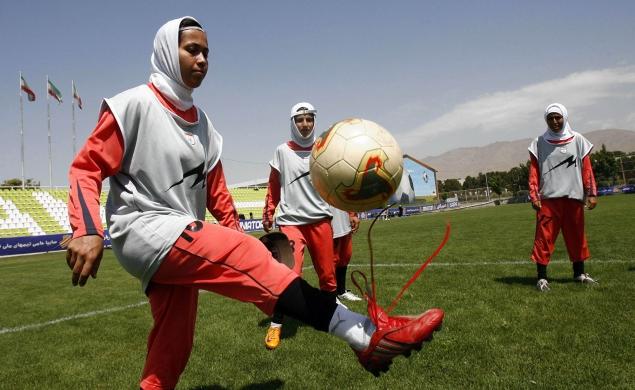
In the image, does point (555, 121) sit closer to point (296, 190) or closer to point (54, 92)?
point (296, 190)

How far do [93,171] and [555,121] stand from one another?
6.30m

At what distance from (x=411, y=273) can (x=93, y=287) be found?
6417 millimetres

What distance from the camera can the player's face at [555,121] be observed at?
658 cm

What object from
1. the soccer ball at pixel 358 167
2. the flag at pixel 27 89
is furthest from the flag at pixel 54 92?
the soccer ball at pixel 358 167

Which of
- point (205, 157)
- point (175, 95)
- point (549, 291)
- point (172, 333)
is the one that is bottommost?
point (549, 291)

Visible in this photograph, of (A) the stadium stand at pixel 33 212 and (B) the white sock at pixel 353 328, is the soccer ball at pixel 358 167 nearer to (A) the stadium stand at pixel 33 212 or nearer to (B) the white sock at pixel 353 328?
(B) the white sock at pixel 353 328

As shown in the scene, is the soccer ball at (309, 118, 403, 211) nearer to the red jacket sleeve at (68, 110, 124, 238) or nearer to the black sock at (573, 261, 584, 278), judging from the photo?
the red jacket sleeve at (68, 110, 124, 238)

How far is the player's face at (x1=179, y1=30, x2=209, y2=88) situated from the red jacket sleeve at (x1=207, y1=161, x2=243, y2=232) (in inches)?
24.4

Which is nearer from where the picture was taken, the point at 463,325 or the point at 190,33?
the point at 190,33

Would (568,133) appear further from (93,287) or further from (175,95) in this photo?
(93,287)

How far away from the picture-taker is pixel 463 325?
15.0 ft

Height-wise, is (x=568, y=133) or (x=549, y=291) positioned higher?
(x=568, y=133)

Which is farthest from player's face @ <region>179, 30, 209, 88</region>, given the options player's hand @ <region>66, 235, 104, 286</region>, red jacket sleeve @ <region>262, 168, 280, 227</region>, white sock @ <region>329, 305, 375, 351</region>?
red jacket sleeve @ <region>262, 168, 280, 227</region>

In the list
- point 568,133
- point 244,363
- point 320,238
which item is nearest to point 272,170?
point 320,238
